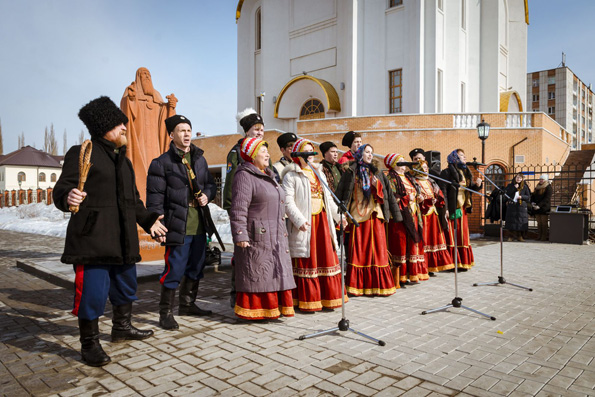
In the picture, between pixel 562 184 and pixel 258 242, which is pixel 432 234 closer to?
pixel 258 242

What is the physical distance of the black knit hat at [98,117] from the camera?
3725 millimetres

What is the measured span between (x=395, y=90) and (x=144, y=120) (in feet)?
62.1

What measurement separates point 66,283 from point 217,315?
3.05 meters

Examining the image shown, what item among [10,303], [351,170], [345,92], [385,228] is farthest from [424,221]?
[345,92]

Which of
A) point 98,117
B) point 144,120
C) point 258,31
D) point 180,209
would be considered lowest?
point 180,209

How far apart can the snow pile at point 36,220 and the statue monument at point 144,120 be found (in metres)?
8.70

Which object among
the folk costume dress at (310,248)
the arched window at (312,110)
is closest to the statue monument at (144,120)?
the folk costume dress at (310,248)

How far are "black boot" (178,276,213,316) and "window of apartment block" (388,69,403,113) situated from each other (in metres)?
21.7

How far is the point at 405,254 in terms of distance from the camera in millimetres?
6676

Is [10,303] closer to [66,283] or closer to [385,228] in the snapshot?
[66,283]

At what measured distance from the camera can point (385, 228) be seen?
6312 millimetres

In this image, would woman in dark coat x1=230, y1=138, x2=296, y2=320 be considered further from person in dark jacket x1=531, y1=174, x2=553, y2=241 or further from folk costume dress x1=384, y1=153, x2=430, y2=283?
person in dark jacket x1=531, y1=174, x2=553, y2=241

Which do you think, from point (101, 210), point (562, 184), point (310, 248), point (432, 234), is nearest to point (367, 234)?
point (310, 248)

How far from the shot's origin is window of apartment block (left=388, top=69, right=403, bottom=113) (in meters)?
24.7
